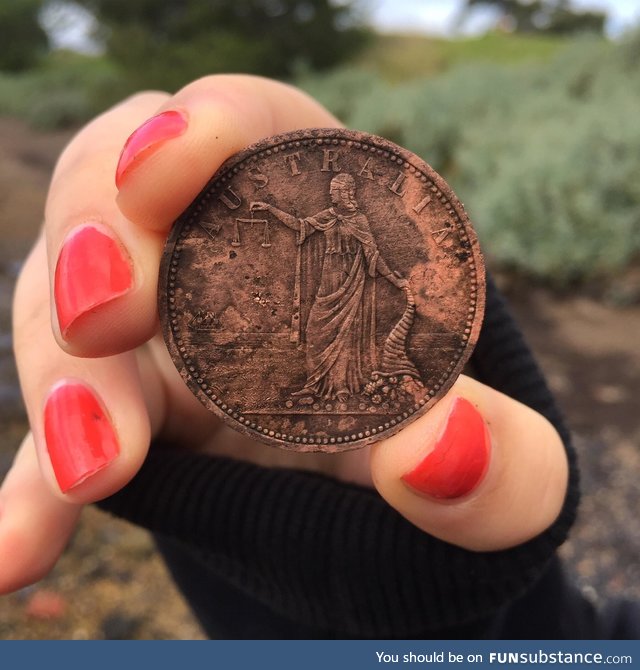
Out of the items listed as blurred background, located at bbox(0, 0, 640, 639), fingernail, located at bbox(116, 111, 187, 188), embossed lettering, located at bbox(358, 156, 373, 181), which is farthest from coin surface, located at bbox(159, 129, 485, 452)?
blurred background, located at bbox(0, 0, 640, 639)

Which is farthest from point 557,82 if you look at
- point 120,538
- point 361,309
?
point 361,309

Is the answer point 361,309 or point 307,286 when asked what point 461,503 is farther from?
point 307,286

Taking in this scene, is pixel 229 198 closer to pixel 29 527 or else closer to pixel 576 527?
pixel 29 527

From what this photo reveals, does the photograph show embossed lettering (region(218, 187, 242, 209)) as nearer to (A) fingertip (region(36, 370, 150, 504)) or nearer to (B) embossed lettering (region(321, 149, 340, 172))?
(B) embossed lettering (region(321, 149, 340, 172))

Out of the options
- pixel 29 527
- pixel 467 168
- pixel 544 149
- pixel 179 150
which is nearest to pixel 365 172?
pixel 179 150

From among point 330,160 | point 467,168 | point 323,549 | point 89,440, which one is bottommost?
point 467,168

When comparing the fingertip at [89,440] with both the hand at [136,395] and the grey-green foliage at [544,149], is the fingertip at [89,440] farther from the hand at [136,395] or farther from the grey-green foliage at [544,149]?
the grey-green foliage at [544,149]
